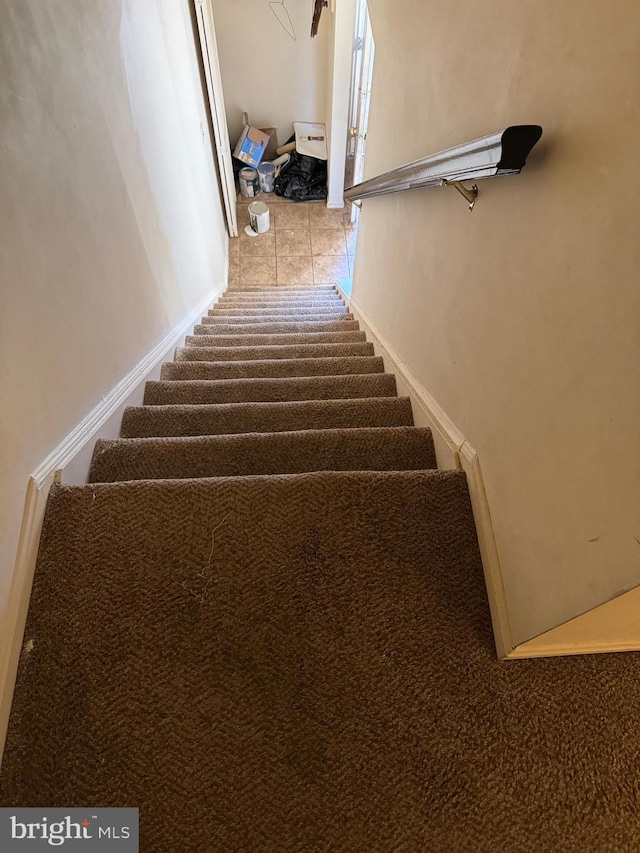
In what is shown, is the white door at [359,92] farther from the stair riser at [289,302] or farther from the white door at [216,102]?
the white door at [216,102]

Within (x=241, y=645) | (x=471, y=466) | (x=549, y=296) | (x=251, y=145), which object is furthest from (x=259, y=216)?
(x=241, y=645)

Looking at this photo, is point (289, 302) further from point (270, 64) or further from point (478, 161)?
point (478, 161)

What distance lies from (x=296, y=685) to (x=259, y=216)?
15.3ft

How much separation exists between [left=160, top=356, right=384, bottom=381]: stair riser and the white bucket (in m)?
3.21

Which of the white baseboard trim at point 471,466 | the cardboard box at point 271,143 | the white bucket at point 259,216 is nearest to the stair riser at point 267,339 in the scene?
the white baseboard trim at point 471,466

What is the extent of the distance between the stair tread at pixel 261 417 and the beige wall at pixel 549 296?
0.86ft

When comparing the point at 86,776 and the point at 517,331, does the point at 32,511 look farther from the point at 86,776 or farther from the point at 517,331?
the point at 517,331

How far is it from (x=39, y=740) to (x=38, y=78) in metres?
1.37

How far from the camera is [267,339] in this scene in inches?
99.9

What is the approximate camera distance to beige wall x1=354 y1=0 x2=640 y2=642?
57 cm

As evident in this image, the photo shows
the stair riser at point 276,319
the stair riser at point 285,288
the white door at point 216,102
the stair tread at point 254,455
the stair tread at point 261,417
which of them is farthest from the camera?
the stair riser at point 285,288

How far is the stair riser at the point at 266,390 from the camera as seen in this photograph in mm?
1714

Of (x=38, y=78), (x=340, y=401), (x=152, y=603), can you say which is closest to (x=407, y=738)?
(x=152, y=603)

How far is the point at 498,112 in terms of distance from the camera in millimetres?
929
